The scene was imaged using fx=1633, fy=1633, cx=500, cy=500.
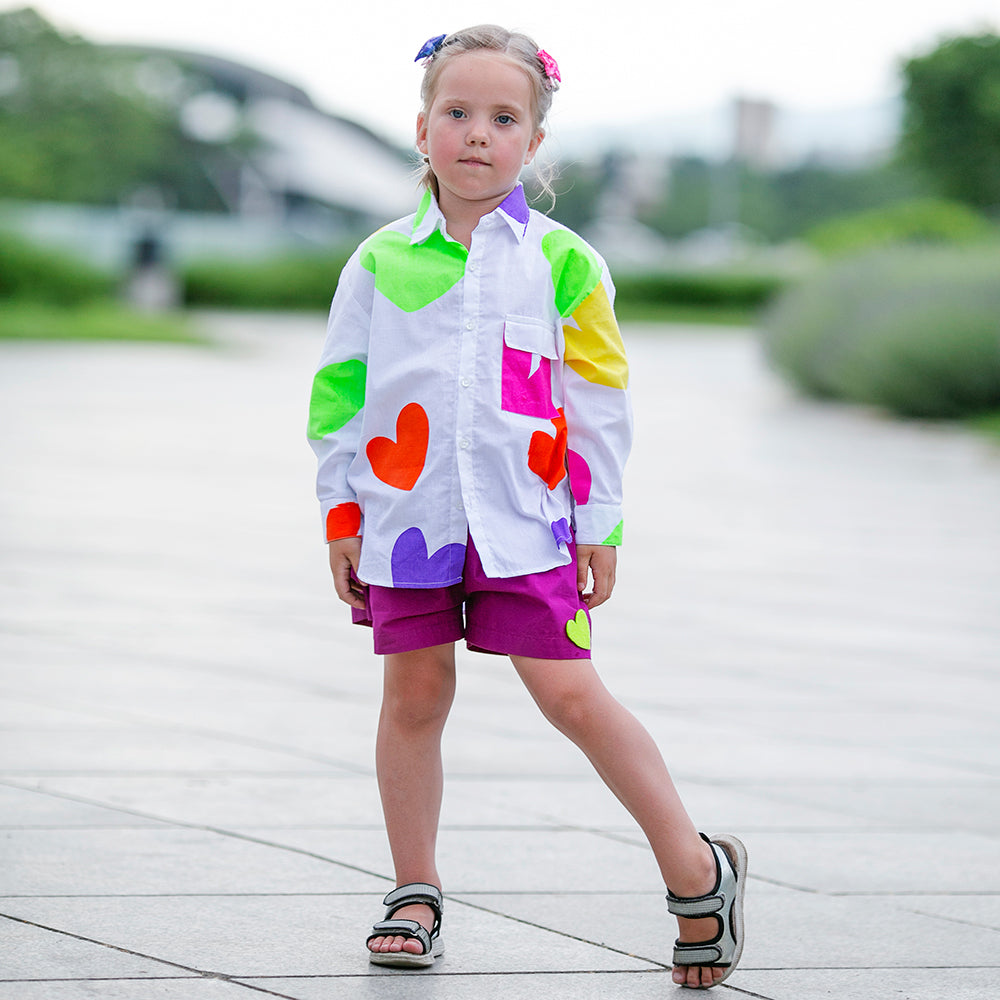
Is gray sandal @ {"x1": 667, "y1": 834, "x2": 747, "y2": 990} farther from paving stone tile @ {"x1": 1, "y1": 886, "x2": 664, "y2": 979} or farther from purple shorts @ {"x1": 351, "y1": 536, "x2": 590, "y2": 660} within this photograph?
purple shorts @ {"x1": 351, "y1": 536, "x2": 590, "y2": 660}

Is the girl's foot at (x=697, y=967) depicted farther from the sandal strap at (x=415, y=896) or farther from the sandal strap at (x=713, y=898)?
the sandal strap at (x=415, y=896)

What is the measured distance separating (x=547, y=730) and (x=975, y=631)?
7.42 feet

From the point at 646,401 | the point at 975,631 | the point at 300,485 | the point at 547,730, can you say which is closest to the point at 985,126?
the point at 646,401

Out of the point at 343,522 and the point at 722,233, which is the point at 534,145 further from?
the point at 722,233

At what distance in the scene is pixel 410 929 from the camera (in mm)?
2539

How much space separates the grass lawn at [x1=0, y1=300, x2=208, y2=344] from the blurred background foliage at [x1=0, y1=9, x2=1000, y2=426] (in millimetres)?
81

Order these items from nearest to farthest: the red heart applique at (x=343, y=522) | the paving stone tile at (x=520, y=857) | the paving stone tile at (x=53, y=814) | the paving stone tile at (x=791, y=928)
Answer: the red heart applique at (x=343, y=522) < the paving stone tile at (x=791, y=928) < the paving stone tile at (x=520, y=857) < the paving stone tile at (x=53, y=814)

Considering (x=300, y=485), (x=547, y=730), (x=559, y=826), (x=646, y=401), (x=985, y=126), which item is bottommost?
(x=559, y=826)

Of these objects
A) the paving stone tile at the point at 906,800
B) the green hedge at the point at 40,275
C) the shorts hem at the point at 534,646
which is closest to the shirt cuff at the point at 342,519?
the shorts hem at the point at 534,646

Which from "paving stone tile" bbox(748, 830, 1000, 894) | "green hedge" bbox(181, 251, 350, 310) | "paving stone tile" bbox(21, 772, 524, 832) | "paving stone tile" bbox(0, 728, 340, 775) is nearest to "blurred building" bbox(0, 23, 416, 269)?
"green hedge" bbox(181, 251, 350, 310)

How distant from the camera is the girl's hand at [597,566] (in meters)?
2.51

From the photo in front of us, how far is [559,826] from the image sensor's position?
3.33m

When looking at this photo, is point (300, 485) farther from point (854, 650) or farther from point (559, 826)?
point (559, 826)

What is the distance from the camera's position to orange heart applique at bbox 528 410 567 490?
8.05 ft
